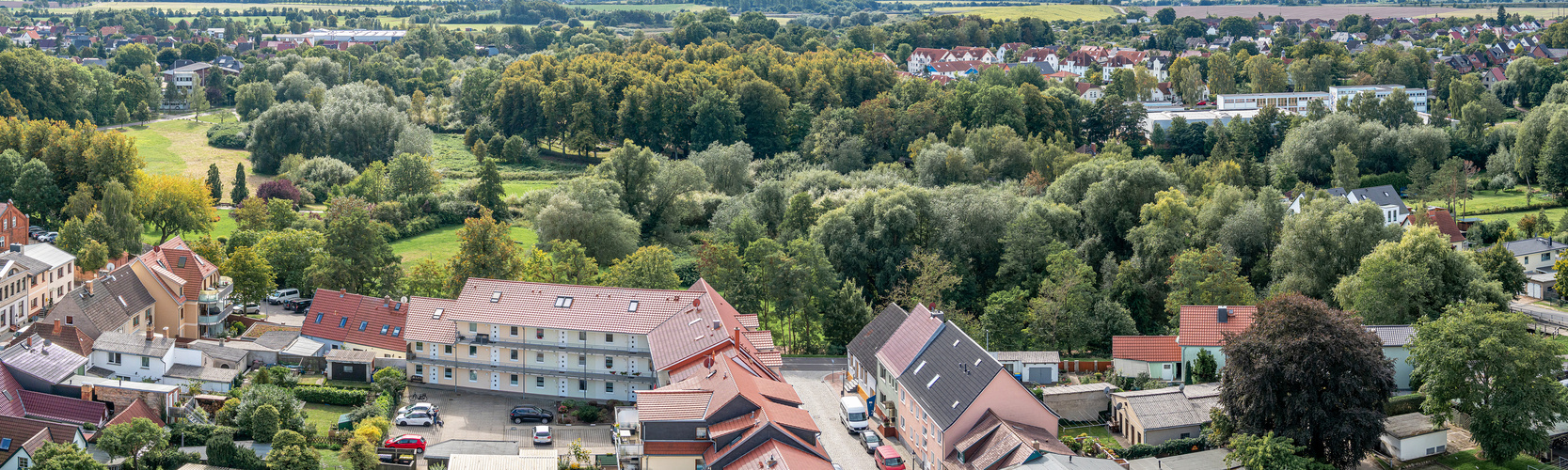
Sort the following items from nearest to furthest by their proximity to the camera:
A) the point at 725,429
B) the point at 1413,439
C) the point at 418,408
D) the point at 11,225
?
the point at 725,429 < the point at 1413,439 < the point at 418,408 < the point at 11,225

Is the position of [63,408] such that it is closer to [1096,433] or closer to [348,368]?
[348,368]

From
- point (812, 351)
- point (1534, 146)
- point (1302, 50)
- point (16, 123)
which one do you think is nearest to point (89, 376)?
point (812, 351)

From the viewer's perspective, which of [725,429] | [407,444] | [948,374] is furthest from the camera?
[948,374]

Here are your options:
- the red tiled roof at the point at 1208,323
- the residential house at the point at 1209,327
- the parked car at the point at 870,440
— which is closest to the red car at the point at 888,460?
the parked car at the point at 870,440

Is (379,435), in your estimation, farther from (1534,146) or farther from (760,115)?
(1534,146)

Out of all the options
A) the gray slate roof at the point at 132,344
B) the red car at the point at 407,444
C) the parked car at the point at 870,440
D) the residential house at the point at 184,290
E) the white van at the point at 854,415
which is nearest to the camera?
the red car at the point at 407,444

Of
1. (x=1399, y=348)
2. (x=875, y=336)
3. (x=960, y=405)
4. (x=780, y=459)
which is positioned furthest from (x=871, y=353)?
(x=1399, y=348)

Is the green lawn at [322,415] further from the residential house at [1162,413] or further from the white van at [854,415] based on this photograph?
the residential house at [1162,413]

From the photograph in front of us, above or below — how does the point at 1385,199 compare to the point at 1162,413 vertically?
above
